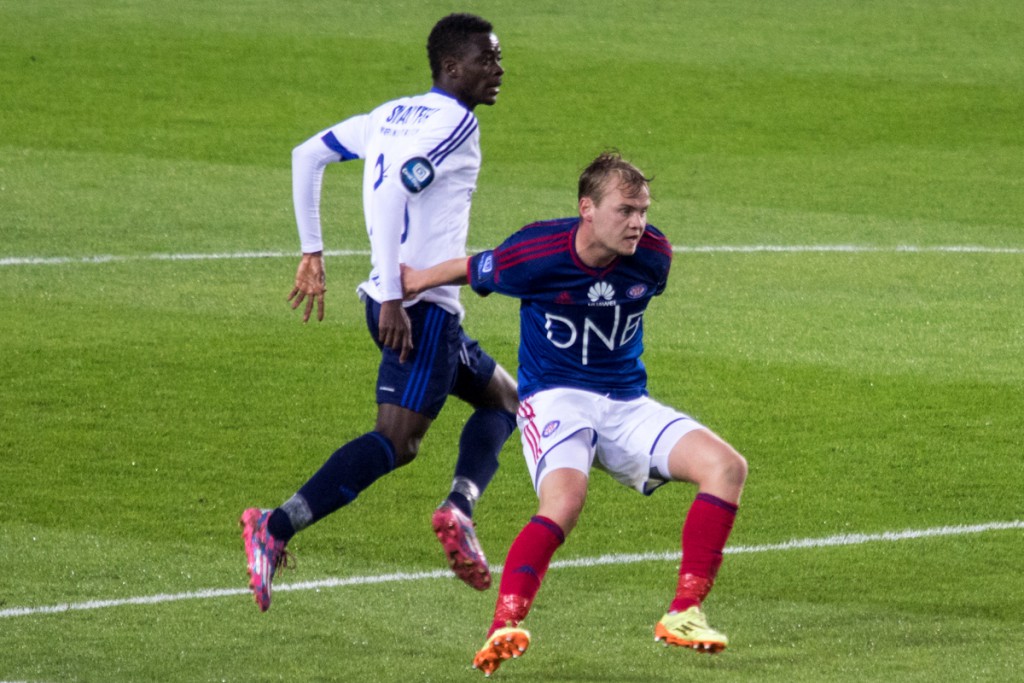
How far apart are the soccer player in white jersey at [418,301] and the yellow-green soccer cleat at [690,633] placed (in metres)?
0.92

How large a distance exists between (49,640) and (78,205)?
29.6 ft

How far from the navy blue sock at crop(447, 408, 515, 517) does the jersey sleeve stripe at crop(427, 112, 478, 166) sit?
103 centimetres

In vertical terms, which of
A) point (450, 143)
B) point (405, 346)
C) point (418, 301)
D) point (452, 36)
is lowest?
point (405, 346)

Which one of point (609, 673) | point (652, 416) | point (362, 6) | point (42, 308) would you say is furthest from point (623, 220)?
point (362, 6)

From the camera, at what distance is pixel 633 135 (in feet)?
60.4

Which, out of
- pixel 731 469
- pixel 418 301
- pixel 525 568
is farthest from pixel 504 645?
pixel 418 301

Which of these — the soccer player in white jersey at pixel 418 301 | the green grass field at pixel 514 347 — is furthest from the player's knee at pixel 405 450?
the green grass field at pixel 514 347

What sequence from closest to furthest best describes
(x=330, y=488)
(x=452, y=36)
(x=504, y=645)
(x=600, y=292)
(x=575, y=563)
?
(x=504, y=645) < (x=600, y=292) < (x=330, y=488) < (x=452, y=36) < (x=575, y=563)

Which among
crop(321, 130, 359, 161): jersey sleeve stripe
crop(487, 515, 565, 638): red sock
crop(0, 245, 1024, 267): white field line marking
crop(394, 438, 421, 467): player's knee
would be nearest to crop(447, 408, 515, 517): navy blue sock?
crop(394, 438, 421, 467): player's knee

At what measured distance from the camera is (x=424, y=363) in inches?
254

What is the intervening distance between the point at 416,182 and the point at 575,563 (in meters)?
1.78

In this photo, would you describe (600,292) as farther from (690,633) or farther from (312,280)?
(312,280)

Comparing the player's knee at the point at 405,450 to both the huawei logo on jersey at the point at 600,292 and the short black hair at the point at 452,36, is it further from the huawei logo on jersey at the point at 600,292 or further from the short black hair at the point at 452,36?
the short black hair at the point at 452,36

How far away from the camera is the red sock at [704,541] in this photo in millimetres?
5629
